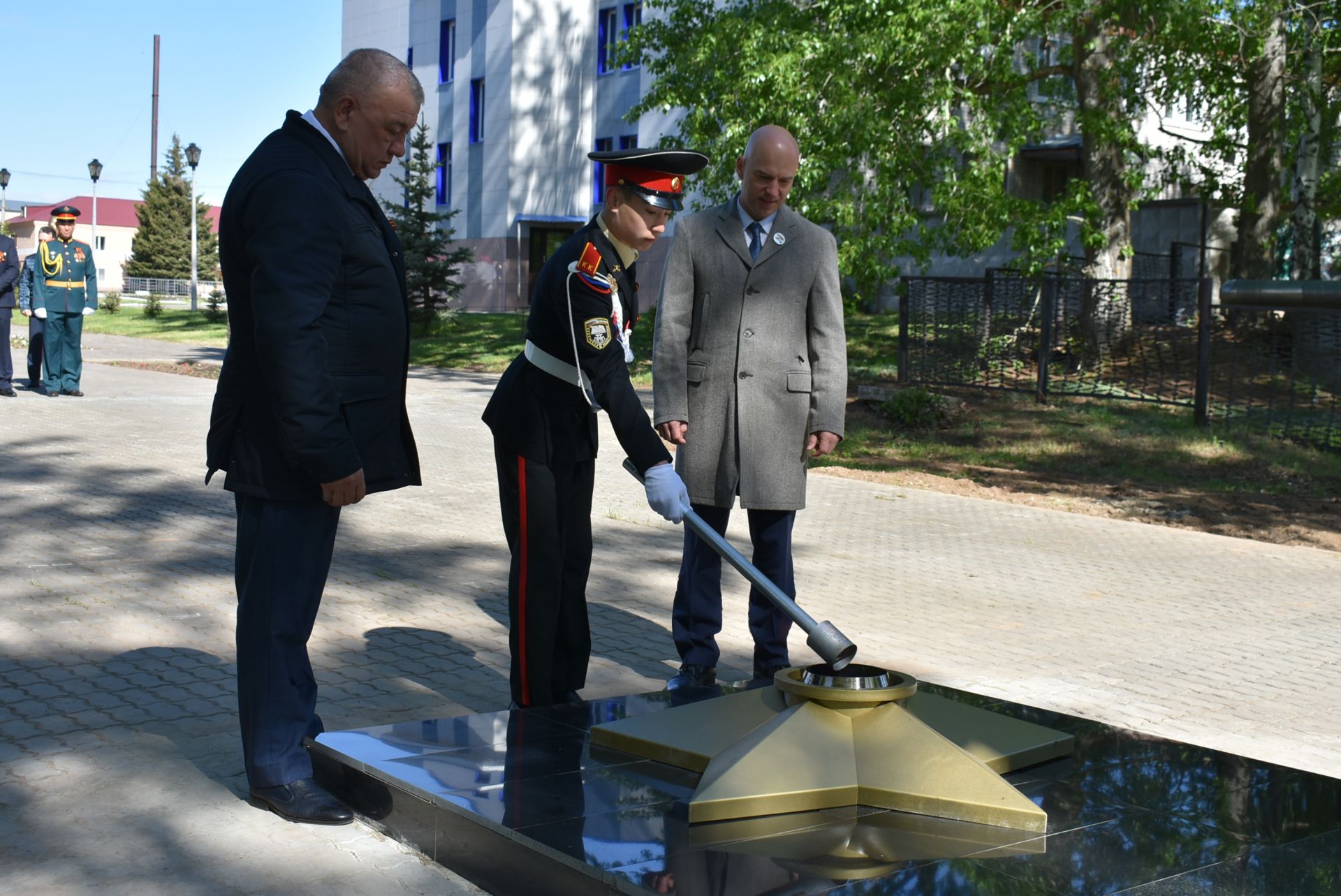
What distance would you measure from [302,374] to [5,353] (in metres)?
14.6

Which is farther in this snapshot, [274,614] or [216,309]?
[216,309]

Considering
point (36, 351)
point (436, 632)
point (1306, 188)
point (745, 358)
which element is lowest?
point (436, 632)

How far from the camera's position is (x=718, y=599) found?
516 cm

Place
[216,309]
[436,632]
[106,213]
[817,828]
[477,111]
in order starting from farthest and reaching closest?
1. [106,213]
2. [477,111]
3. [216,309]
4. [436,632]
5. [817,828]

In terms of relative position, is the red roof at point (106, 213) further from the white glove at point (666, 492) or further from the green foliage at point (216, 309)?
the white glove at point (666, 492)

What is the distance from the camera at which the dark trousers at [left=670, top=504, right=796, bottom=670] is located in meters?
5.14

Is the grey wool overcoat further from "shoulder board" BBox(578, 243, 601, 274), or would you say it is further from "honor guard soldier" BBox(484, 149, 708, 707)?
"shoulder board" BBox(578, 243, 601, 274)

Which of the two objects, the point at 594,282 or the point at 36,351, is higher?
the point at 594,282

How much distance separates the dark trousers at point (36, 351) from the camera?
17.1 metres

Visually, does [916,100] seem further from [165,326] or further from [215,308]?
[165,326]

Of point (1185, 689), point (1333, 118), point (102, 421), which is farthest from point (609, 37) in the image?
point (1185, 689)

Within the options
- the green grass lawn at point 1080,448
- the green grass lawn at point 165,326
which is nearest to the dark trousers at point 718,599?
the green grass lawn at point 1080,448

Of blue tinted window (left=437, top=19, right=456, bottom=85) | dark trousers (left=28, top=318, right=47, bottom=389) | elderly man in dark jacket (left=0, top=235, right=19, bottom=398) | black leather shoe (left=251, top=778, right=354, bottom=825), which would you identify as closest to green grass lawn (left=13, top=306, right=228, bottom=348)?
blue tinted window (left=437, top=19, right=456, bottom=85)

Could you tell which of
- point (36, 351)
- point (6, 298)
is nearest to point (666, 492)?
point (6, 298)
